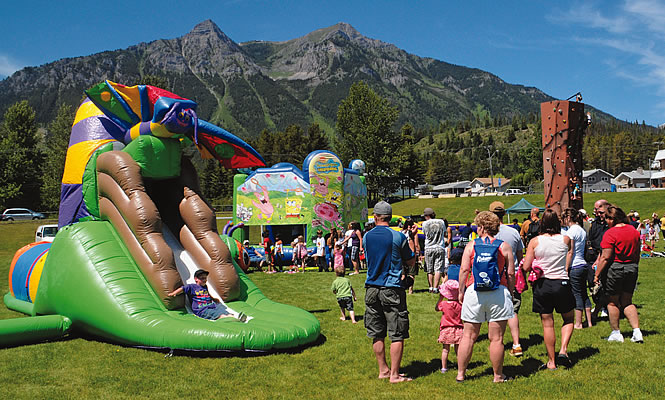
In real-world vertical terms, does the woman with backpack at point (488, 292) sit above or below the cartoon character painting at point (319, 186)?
below

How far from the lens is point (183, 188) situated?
8.17m

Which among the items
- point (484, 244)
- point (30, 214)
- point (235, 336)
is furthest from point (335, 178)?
point (30, 214)

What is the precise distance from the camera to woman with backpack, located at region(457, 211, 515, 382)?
14.7ft

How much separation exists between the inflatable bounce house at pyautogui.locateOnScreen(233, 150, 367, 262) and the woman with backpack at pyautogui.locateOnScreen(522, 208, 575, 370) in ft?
41.2

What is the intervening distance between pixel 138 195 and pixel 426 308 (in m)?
5.02

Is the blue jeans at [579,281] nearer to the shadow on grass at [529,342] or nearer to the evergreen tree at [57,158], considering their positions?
the shadow on grass at [529,342]

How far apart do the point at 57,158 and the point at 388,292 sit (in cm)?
4187

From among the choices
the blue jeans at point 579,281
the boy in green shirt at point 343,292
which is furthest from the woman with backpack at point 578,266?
the boy in green shirt at point 343,292

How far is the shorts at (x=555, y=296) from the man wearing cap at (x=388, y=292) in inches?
55.8

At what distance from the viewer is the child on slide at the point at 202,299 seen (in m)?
6.66

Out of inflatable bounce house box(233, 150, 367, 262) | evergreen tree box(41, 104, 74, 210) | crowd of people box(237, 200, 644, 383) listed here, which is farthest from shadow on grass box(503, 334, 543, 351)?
evergreen tree box(41, 104, 74, 210)

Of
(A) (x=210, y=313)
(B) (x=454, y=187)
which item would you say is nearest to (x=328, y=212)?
(A) (x=210, y=313)

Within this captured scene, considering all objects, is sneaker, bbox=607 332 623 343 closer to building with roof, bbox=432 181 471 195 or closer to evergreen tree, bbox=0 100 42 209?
evergreen tree, bbox=0 100 42 209

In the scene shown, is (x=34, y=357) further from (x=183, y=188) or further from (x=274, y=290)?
(x=274, y=290)
